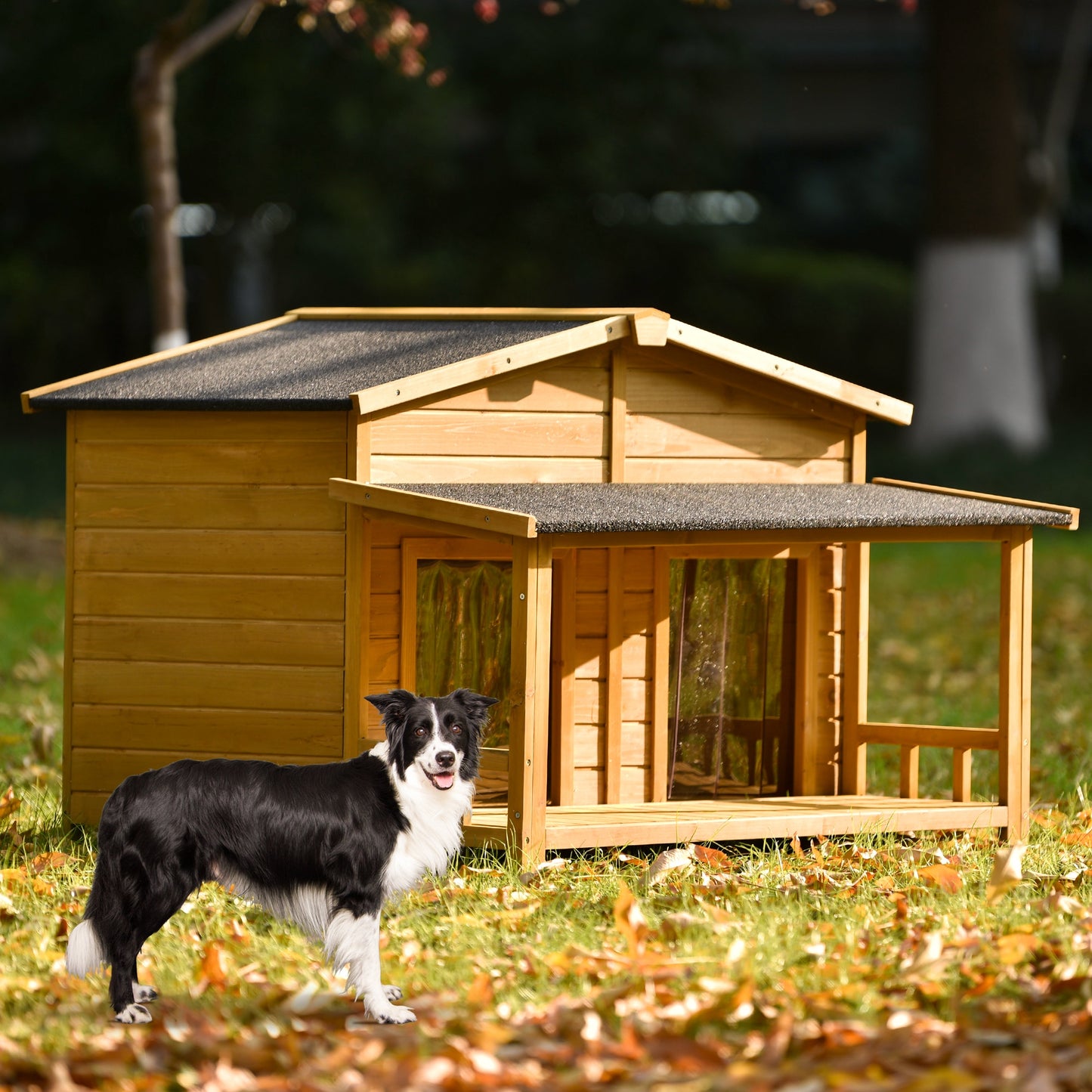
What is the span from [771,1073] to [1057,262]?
28.8 meters

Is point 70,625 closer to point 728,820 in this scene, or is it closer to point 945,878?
point 728,820

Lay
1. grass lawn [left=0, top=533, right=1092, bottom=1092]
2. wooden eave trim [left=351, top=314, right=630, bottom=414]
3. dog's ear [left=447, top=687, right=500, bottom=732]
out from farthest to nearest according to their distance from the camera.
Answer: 1. wooden eave trim [left=351, top=314, right=630, bottom=414]
2. dog's ear [left=447, top=687, right=500, bottom=732]
3. grass lawn [left=0, top=533, right=1092, bottom=1092]

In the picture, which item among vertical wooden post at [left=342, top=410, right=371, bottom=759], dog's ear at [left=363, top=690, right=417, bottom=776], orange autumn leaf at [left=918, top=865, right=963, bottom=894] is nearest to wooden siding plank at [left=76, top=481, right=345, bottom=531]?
vertical wooden post at [left=342, top=410, right=371, bottom=759]

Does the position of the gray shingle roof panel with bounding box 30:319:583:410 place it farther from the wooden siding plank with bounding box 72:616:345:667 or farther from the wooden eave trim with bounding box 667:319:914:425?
the wooden siding plank with bounding box 72:616:345:667

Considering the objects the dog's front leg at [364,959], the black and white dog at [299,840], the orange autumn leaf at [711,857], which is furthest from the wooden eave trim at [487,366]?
the dog's front leg at [364,959]

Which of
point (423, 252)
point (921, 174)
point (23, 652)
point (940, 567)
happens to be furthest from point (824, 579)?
point (921, 174)

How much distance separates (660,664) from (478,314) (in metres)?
1.94

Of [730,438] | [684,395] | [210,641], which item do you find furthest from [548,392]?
[210,641]

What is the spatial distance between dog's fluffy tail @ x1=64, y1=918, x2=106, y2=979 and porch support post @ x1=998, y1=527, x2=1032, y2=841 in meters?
3.98

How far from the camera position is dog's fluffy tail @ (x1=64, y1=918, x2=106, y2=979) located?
4.86 meters

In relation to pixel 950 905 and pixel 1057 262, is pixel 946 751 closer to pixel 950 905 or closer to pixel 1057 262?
pixel 950 905

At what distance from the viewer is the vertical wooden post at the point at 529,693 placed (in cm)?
612

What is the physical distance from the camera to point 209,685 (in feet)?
23.5

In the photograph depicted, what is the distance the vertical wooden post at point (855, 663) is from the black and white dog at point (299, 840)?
10.1 feet
